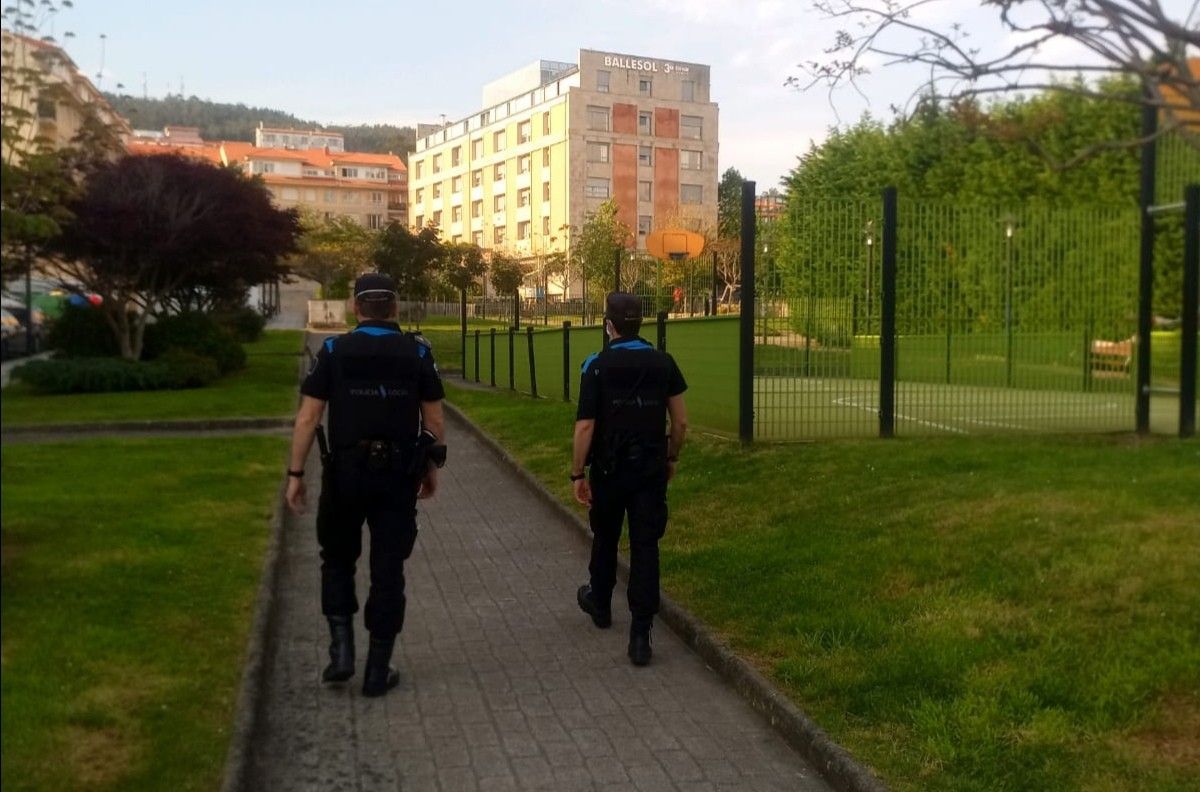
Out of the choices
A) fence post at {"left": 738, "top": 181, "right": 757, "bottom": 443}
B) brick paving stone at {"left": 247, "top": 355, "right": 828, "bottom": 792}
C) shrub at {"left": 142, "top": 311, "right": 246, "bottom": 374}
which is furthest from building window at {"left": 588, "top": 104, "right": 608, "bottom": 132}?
brick paving stone at {"left": 247, "top": 355, "right": 828, "bottom": 792}

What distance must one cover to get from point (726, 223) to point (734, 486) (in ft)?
42.5

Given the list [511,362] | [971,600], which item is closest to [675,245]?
[511,362]

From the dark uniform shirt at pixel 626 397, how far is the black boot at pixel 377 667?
142 centimetres

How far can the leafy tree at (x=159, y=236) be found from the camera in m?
5.98

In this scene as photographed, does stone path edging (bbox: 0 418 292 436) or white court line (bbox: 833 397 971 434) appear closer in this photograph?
stone path edging (bbox: 0 418 292 436)

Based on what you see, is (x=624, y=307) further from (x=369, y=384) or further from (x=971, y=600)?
(x=971, y=600)

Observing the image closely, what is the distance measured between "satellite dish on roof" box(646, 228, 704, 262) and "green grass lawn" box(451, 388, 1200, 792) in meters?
4.73

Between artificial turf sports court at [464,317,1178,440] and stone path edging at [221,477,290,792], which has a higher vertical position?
artificial turf sports court at [464,317,1178,440]

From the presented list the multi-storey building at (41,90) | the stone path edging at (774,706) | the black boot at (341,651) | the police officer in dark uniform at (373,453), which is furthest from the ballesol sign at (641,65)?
the multi-storey building at (41,90)

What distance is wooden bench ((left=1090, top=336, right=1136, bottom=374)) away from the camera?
1339 cm

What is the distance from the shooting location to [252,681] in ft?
17.4

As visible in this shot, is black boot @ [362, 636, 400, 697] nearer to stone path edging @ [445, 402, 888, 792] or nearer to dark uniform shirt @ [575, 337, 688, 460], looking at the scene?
dark uniform shirt @ [575, 337, 688, 460]

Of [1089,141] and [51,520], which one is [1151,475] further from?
[51,520]

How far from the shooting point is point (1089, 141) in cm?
667
